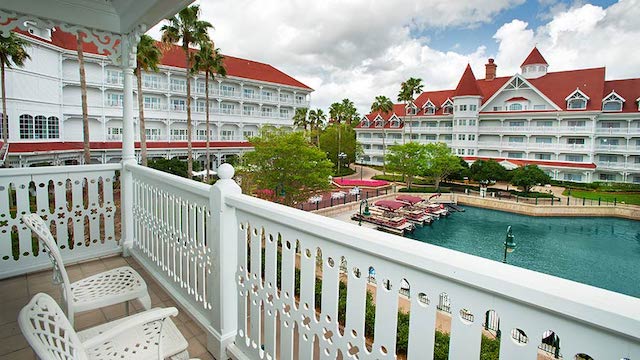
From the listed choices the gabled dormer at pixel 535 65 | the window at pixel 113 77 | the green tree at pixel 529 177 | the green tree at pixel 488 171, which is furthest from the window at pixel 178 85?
the gabled dormer at pixel 535 65

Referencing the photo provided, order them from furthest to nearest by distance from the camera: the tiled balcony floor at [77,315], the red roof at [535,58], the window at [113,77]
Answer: the red roof at [535,58] < the window at [113,77] < the tiled balcony floor at [77,315]

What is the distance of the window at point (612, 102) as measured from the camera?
2948 cm

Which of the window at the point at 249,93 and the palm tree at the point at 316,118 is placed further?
the palm tree at the point at 316,118

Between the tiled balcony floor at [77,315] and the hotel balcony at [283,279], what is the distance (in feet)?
0.06

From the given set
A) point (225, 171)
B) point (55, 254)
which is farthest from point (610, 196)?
point (55, 254)

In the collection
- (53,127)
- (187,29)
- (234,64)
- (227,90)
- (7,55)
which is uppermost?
(234,64)

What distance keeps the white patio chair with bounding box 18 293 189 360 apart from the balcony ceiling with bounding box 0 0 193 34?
8.61 ft

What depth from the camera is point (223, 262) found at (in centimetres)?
225

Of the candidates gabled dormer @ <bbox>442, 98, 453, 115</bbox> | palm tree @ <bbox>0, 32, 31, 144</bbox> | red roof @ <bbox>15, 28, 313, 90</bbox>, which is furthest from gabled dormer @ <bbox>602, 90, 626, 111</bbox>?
palm tree @ <bbox>0, 32, 31, 144</bbox>

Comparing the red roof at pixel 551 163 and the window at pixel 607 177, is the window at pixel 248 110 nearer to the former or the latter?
the red roof at pixel 551 163

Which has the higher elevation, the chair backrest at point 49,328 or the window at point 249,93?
the window at point 249,93

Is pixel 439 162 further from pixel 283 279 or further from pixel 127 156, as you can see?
pixel 283 279

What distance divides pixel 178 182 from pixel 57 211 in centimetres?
204

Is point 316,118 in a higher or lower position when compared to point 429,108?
lower
